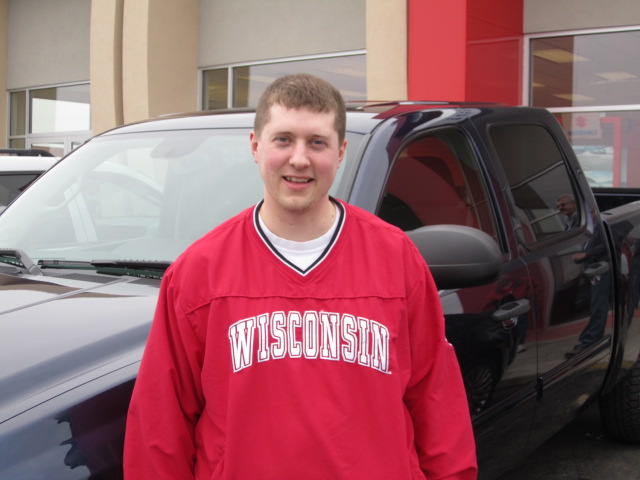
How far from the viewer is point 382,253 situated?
1.88 meters

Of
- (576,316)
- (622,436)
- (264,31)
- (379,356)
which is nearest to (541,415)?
(576,316)

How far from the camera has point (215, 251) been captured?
1.82m

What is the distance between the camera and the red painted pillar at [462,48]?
10.6 m

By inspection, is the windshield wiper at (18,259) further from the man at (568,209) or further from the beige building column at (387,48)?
the beige building column at (387,48)

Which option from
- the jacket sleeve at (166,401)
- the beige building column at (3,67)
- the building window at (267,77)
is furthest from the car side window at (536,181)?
the beige building column at (3,67)

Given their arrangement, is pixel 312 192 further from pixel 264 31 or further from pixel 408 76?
pixel 264 31

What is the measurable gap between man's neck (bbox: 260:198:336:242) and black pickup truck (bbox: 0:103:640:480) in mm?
493

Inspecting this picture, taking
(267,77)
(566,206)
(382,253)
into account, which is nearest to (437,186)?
(566,206)

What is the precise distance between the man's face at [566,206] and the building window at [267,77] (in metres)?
8.85

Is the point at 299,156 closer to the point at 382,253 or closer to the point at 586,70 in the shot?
the point at 382,253

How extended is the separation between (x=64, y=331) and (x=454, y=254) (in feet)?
3.46

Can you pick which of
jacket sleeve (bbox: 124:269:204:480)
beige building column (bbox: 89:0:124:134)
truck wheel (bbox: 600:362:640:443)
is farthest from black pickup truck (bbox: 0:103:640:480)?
beige building column (bbox: 89:0:124:134)

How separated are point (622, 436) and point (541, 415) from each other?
1.47 metres

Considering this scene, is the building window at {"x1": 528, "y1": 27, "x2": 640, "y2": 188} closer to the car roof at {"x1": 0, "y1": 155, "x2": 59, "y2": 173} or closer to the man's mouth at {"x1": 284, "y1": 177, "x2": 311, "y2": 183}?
the car roof at {"x1": 0, "y1": 155, "x2": 59, "y2": 173}
